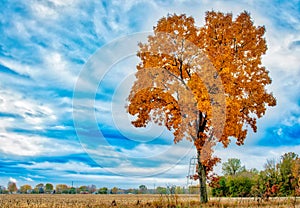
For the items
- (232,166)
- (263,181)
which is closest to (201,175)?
(263,181)

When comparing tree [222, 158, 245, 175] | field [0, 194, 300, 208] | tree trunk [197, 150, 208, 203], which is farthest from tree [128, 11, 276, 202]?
tree [222, 158, 245, 175]

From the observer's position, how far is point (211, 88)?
22.6 metres

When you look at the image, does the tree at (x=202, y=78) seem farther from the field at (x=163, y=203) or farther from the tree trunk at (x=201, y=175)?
the field at (x=163, y=203)

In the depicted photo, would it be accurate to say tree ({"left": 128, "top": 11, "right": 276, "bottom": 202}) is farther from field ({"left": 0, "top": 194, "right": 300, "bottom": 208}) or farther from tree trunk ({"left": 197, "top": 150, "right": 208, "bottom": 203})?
field ({"left": 0, "top": 194, "right": 300, "bottom": 208})

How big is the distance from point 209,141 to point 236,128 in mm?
2119

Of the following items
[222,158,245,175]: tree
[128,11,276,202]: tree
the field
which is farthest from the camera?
[222,158,245,175]: tree

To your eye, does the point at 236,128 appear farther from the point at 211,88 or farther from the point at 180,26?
the point at 180,26

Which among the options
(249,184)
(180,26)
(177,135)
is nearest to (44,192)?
(249,184)

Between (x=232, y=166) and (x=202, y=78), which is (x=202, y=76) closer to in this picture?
(x=202, y=78)

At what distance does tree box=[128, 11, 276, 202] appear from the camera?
23047 mm

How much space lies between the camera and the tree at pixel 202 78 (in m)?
23.0

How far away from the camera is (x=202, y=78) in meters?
22.9

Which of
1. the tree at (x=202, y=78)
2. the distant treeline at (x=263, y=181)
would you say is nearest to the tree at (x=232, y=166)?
the distant treeline at (x=263, y=181)

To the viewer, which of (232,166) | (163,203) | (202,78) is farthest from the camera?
(232,166)
